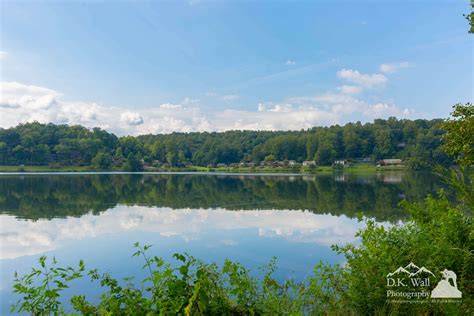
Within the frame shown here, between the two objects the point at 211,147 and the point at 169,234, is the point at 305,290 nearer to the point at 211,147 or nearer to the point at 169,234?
the point at 169,234

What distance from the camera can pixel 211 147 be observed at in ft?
504

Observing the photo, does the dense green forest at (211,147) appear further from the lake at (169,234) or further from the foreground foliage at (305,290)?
the foreground foliage at (305,290)

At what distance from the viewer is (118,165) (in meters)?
132

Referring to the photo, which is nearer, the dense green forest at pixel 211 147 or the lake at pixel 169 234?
the lake at pixel 169 234

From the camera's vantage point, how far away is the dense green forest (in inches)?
4648

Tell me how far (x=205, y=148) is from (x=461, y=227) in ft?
499

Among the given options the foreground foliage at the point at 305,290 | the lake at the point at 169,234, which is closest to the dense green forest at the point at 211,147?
the lake at the point at 169,234

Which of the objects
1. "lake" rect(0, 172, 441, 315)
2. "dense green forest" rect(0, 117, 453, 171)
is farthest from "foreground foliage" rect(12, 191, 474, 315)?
"dense green forest" rect(0, 117, 453, 171)

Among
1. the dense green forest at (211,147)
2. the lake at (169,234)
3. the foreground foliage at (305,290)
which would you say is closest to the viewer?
the foreground foliage at (305,290)

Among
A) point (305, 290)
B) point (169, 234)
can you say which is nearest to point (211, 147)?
point (169, 234)

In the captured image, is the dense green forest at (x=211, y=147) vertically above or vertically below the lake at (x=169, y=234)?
above

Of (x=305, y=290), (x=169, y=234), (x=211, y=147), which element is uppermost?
(x=211, y=147)

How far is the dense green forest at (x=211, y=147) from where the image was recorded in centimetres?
11806

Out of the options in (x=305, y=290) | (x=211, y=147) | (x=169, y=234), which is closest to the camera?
(x=305, y=290)
